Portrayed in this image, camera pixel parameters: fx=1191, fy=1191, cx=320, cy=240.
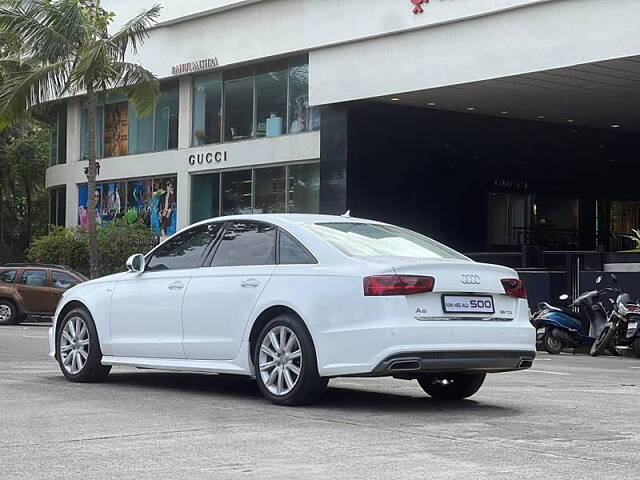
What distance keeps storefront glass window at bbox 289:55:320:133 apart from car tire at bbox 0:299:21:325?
9.55 meters

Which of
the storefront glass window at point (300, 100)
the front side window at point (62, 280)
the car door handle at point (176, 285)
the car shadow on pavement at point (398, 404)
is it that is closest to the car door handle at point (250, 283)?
the car door handle at point (176, 285)

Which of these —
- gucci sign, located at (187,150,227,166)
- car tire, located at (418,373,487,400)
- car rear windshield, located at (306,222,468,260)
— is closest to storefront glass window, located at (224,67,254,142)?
gucci sign, located at (187,150,227,166)

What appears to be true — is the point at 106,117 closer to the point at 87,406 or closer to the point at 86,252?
the point at 86,252

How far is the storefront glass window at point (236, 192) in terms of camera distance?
119 feet

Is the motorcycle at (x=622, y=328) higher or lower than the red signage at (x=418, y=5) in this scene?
lower

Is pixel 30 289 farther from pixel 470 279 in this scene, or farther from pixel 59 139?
pixel 470 279

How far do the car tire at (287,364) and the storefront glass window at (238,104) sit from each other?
26.8 metres

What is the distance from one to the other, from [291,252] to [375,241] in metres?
0.70

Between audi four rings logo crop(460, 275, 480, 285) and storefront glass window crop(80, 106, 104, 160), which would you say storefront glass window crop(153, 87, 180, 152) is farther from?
audi four rings logo crop(460, 275, 480, 285)

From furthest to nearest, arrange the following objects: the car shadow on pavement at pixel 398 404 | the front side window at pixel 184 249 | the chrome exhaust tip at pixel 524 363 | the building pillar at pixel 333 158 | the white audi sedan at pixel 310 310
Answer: the building pillar at pixel 333 158
the front side window at pixel 184 249
the chrome exhaust tip at pixel 524 363
the car shadow on pavement at pixel 398 404
the white audi sedan at pixel 310 310

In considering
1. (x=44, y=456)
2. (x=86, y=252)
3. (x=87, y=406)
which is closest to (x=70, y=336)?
(x=87, y=406)

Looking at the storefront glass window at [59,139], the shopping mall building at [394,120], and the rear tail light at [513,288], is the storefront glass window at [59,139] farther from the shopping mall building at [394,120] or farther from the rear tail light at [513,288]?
the rear tail light at [513,288]

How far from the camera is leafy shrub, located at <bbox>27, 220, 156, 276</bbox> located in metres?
38.4

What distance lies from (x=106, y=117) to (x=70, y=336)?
106ft
